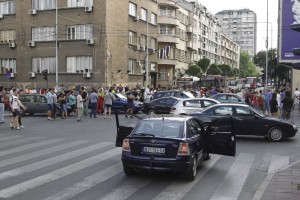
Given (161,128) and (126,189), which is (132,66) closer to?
(161,128)

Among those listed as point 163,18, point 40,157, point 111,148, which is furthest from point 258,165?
point 163,18

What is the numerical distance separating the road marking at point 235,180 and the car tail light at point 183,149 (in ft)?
3.19

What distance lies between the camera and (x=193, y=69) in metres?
65.9

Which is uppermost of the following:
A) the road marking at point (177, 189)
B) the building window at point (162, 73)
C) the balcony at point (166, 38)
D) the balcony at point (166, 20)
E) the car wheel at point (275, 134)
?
the balcony at point (166, 20)

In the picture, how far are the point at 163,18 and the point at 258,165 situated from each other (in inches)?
1942

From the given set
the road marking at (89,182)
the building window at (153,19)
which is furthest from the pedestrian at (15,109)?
the building window at (153,19)

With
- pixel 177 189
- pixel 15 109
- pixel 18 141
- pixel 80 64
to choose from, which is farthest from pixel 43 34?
Result: pixel 177 189

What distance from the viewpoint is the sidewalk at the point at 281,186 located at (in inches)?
300

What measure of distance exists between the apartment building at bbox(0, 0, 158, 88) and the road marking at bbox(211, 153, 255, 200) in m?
29.1

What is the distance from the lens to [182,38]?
227 feet

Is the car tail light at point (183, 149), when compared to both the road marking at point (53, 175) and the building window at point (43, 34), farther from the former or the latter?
the building window at point (43, 34)

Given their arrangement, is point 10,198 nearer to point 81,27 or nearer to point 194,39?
point 81,27

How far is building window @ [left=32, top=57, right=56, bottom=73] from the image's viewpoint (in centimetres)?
4184

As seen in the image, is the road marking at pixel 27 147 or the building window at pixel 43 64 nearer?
the road marking at pixel 27 147
